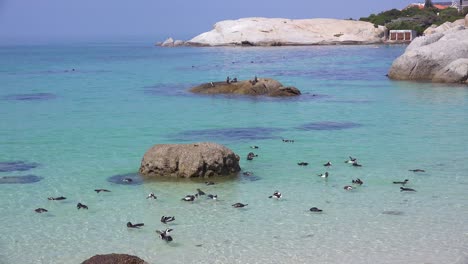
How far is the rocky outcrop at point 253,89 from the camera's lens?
4184 centimetres

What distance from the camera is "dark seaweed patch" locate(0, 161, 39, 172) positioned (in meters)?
22.3

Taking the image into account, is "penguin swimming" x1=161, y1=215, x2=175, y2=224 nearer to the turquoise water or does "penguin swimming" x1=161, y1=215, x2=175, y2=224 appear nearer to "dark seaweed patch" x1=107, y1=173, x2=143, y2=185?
the turquoise water

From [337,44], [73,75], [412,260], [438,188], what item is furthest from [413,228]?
[337,44]

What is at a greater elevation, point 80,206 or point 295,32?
point 295,32

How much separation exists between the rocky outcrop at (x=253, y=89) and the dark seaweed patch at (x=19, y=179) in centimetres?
2225

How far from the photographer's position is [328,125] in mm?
30688

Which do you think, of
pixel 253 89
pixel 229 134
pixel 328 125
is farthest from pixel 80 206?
pixel 253 89

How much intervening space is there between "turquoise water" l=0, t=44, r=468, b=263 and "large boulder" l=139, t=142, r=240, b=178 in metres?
0.50

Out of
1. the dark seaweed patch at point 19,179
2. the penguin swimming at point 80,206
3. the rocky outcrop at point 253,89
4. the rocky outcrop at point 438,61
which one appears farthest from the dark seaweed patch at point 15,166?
the rocky outcrop at point 438,61

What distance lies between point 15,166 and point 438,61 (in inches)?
1320

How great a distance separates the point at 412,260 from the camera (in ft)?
45.4

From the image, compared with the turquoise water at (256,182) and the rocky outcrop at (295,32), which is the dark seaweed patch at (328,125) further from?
the rocky outcrop at (295,32)

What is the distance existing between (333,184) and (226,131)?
10212mm

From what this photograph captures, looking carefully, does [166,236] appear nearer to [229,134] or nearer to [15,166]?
[15,166]
